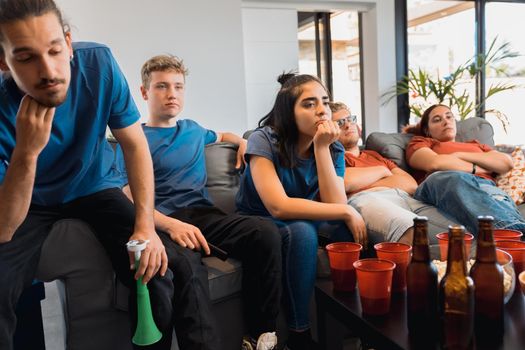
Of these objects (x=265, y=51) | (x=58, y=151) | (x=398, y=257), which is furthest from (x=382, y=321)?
(x=265, y=51)

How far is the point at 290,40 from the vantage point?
498 cm

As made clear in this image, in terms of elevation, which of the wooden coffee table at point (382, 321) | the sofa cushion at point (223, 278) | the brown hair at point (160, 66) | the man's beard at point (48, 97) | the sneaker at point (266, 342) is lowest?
the sneaker at point (266, 342)

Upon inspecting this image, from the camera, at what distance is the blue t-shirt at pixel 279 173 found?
1.84m

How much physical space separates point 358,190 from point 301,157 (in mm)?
479

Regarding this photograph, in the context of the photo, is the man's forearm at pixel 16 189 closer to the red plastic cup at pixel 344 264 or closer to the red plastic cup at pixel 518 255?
the red plastic cup at pixel 344 264

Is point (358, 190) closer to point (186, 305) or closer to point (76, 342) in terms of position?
point (186, 305)

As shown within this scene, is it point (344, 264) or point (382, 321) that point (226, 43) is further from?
point (382, 321)

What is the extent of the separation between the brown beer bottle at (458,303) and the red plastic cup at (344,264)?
1.15 ft

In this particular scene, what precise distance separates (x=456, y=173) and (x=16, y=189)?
5.73 feet

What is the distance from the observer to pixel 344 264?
50.7 inches

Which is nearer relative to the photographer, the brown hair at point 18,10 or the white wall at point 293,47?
the brown hair at point 18,10

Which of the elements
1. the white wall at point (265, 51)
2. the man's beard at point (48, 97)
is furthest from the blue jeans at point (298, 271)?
the white wall at point (265, 51)

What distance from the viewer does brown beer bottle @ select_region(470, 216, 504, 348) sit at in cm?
98

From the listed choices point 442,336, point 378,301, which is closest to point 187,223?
point 378,301
